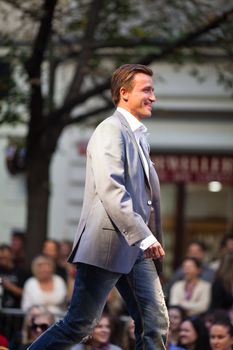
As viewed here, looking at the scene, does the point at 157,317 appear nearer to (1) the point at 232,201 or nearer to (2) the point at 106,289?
(2) the point at 106,289

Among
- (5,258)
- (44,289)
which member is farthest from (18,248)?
(44,289)

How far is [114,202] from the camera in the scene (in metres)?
6.66

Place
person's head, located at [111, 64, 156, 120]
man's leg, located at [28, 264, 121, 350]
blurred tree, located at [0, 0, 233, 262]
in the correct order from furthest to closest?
blurred tree, located at [0, 0, 233, 262] < person's head, located at [111, 64, 156, 120] < man's leg, located at [28, 264, 121, 350]

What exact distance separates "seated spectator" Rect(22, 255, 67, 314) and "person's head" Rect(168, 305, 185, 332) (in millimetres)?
2604

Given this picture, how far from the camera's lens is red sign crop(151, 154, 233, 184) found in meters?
23.9

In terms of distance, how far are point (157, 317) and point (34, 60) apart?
9.07 metres

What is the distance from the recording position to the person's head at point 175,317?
11602 mm

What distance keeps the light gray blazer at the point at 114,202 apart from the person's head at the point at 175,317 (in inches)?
188

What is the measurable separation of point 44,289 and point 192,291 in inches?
68.6

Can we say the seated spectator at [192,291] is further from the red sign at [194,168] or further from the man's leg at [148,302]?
the red sign at [194,168]

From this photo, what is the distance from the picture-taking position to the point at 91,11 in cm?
1645

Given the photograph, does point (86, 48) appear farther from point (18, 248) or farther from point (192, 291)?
point (18, 248)

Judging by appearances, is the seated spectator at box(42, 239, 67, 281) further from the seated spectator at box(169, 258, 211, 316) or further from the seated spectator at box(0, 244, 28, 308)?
the seated spectator at box(169, 258, 211, 316)

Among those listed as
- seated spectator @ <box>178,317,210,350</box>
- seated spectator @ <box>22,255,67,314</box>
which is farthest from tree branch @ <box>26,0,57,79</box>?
seated spectator @ <box>178,317,210,350</box>
